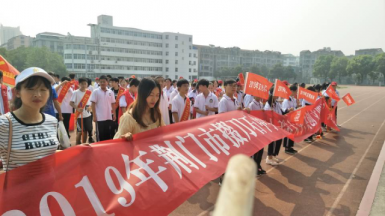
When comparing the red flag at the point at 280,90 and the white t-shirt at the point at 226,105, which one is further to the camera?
the red flag at the point at 280,90

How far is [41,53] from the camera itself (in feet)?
209

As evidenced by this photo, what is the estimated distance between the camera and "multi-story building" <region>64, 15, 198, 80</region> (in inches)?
2696

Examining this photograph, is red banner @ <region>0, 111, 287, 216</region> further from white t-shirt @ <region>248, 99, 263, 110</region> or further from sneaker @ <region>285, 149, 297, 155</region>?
sneaker @ <region>285, 149, 297, 155</region>

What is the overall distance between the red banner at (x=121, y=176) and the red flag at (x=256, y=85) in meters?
1.87

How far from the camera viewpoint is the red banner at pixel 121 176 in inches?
76.2

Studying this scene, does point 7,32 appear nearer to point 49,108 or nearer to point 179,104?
point 179,104

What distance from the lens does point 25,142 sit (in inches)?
76.3

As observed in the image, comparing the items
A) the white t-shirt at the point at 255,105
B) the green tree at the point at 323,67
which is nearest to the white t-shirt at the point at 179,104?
the white t-shirt at the point at 255,105

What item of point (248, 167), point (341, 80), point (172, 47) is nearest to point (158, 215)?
point (248, 167)

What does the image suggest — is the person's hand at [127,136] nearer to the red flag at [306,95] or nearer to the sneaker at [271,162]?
the sneaker at [271,162]

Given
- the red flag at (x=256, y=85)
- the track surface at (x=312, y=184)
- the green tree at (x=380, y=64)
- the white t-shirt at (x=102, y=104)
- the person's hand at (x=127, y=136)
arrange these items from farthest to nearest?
the green tree at (x=380, y=64), the white t-shirt at (x=102, y=104), the red flag at (x=256, y=85), the track surface at (x=312, y=184), the person's hand at (x=127, y=136)

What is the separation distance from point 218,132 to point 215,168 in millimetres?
833

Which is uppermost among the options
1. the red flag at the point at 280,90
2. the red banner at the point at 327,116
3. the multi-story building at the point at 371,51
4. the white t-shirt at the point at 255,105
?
the multi-story building at the point at 371,51

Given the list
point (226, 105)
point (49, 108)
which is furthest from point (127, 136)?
point (226, 105)
